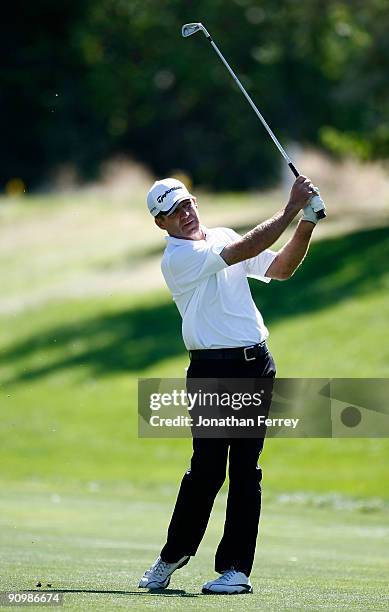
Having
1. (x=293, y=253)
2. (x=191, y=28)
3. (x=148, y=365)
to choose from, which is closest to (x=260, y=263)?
(x=293, y=253)

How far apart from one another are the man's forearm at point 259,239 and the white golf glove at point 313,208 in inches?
3.2

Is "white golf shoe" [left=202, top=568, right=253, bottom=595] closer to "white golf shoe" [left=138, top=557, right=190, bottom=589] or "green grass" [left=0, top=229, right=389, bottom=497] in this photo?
"white golf shoe" [left=138, top=557, right=190, bottom=589]

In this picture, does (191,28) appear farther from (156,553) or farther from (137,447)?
(137,447)

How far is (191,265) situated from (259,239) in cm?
34

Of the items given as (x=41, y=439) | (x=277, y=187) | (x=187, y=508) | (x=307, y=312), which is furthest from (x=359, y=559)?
(x=277, y=187)

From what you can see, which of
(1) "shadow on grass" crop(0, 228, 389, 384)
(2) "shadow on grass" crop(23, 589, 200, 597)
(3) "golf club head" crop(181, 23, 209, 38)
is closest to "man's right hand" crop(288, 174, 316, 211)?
(3) "golf club head" crop(181, 23, 209, 38)

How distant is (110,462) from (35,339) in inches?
308

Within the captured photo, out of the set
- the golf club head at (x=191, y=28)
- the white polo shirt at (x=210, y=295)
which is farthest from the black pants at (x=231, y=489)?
the golf club head at (x=191, y=28)

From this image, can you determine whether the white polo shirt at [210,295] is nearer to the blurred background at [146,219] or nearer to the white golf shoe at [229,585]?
the white golf shoe at [229,585]

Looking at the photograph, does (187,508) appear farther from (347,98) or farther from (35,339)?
(347,98)

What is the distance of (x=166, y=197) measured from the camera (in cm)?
694

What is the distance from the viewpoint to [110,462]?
2044 centimetres

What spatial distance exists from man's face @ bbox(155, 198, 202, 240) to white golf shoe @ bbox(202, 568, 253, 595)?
152 centimetres

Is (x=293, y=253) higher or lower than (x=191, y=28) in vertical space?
lower
